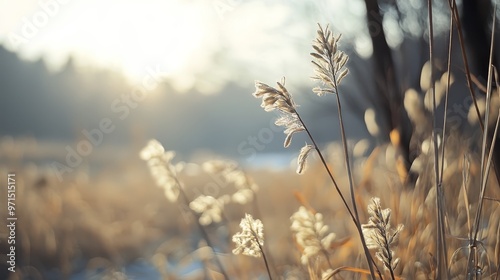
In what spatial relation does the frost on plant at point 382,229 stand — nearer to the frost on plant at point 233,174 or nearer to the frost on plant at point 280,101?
the frost on plant at point 280,101

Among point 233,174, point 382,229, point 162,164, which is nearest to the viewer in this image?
point 382,229

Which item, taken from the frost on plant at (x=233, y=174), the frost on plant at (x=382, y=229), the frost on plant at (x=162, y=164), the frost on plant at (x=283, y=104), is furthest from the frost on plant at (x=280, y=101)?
the frost on plant at (x=233, y=174)

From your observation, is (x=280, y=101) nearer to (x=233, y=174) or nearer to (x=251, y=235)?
(x=251, y=235)

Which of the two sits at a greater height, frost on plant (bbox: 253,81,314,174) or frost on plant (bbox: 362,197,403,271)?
frost on plant (bbox: 253,81,314,174)

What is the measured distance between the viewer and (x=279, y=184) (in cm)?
394

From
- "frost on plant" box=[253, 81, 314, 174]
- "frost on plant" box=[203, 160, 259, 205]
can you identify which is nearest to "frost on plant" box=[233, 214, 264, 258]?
"frost on plant" box=[253, 81, 314, 174]

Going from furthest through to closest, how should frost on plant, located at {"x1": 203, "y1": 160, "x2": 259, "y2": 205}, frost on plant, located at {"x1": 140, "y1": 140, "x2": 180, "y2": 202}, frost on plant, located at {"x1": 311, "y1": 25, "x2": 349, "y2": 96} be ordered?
frost on plant, located at {"x1": 203, "y1": 160, "x2": 259, "y2": 205}
frost on plant, located at {"x1": 140, "y1": 140, "x2": 180, "y2": 202}
frost on plant, located at {"x1": 311, "y1": 25, "x2": 349, "y2": 96}

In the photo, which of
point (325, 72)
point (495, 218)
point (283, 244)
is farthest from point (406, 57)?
point (325, 72)

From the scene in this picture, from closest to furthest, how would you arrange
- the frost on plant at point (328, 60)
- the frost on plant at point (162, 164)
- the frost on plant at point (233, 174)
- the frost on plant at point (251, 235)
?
the frost on plant at point (328, 60)
the frost on plant at point (251, 235)
the frost on plant at point (162, 164)
the frost on plant at point (233, 174)

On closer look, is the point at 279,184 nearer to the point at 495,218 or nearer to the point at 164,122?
the point at 495,218

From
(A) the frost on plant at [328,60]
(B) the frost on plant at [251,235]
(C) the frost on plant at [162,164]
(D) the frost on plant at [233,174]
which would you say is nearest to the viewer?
(A) the frost on plant at [328,60]

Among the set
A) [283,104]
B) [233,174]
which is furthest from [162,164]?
[283,104]

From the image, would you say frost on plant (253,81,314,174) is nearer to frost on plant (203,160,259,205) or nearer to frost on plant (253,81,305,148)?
frost on plant (253,81,305,148)

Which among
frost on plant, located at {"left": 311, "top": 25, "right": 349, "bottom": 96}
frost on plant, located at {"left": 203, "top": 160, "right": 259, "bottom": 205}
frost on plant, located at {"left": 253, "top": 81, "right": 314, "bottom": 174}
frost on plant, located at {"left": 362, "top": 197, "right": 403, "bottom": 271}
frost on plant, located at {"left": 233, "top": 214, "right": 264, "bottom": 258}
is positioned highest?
frost on plant, located at {"left": 203, "top": 160, "right": 259, "bottom": 205}
